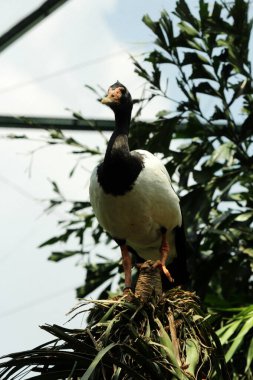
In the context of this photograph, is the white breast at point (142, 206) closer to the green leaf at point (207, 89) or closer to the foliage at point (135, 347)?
the foliage at point (135, 347)

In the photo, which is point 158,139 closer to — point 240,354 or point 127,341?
point 240,354

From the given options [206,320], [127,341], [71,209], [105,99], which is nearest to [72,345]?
[127,341]

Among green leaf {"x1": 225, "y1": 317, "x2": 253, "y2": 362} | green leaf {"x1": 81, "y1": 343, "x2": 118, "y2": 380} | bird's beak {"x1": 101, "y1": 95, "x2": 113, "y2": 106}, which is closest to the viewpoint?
green leaf {"x1": 81, "y1": 343, "x2": 118, "y2": 380}

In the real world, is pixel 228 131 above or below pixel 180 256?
above

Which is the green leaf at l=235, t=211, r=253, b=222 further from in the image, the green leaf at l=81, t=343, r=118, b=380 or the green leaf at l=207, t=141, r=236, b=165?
the green leaf at l=81, t=343, r=118, b=380

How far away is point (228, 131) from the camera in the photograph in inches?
289

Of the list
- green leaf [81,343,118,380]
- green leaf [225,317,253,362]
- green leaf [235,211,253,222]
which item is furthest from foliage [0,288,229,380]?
green leaf [235,211,253,222]

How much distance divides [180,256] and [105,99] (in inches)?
44.2

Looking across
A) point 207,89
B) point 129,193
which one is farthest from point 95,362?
point 207,89

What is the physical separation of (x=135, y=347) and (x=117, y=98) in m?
2.48

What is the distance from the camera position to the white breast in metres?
5.46

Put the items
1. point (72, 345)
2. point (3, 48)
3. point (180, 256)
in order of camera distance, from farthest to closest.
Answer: point (3, 48) → point (180, 256) → point (72, 345)

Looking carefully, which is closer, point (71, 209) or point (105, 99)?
point (105, 99)

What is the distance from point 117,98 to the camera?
5.81m
